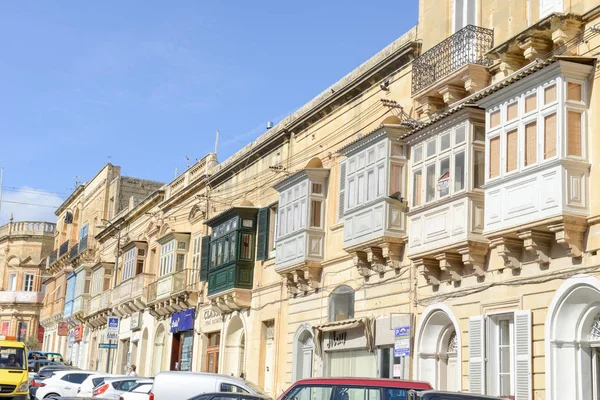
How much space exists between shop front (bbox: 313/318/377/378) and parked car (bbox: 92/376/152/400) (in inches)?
190

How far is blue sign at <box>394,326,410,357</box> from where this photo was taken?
19.6 metres

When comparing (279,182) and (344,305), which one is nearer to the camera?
(344,305)

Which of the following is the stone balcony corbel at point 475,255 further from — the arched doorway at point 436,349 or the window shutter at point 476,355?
the arched doorway at point 436,349

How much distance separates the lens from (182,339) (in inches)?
1425

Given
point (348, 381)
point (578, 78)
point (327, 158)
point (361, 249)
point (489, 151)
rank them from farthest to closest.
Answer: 1. point (327, 158)
2. point (361, 249)
3. point (489, 151)
4. point (578, 78)
5. point (348, 381)

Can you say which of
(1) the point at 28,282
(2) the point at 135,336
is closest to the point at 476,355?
(2) the point at 135,336

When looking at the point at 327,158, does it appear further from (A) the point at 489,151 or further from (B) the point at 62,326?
(B) the point at 62,326

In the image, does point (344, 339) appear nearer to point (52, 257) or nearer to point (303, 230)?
point (303, 230)

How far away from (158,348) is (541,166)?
27.2 metres

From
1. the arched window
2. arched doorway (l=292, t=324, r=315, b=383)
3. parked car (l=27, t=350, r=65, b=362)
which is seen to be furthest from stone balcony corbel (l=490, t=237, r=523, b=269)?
parked car (l=27, t=350, r=65, b=362)

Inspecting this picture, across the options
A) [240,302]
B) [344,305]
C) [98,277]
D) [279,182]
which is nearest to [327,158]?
[279,182]

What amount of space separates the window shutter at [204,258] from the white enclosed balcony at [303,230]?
7.22 metres

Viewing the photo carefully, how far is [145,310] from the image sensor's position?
4131 centimetres

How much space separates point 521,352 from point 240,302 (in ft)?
47.4
